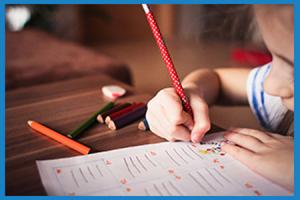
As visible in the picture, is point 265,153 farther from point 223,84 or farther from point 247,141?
point 223,84

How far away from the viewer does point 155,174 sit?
0.47m

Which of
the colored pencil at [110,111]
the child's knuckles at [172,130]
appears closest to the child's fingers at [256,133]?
the child's knuckles at [172,130]

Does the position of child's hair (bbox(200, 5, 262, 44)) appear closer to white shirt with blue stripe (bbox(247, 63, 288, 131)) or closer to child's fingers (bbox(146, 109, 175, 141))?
white shirt with blue stripe (bbox(247, 63, 288, 131))

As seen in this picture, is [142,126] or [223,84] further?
[223,84]

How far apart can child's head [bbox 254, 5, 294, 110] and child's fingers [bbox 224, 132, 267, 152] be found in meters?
0.08

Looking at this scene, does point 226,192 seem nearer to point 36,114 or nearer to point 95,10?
point 36,114

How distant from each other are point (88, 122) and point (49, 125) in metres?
0.07

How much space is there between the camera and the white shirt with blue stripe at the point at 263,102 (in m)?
0.69

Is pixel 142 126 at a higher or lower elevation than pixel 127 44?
lower

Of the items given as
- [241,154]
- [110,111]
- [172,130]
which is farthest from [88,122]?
[241,154]

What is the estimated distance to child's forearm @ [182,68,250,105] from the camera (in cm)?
77

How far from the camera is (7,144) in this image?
550 mm

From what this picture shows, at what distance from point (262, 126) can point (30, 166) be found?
0.49 meters

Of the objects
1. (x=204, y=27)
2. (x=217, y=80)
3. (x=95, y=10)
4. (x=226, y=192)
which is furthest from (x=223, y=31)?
(x=95, y=10)
